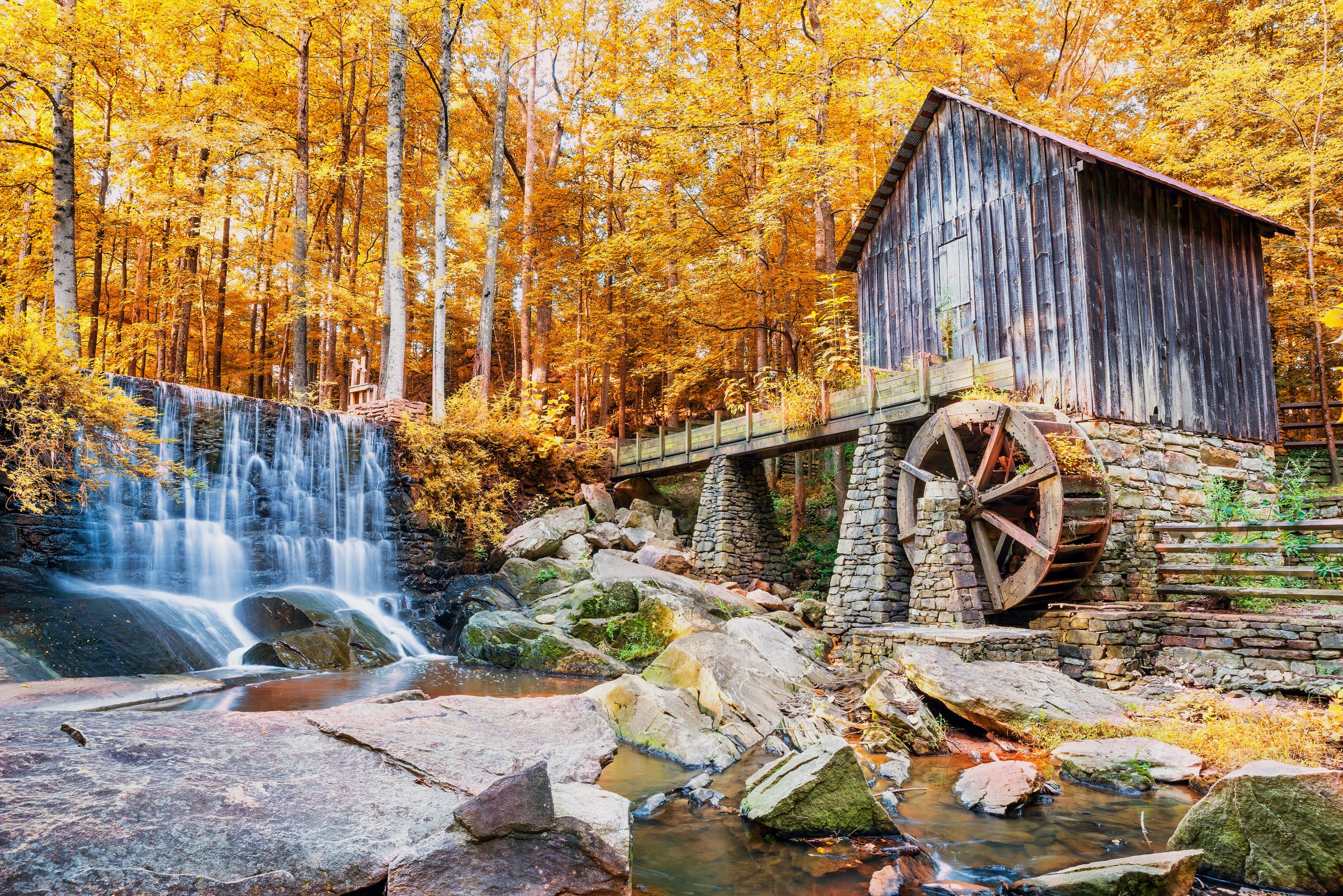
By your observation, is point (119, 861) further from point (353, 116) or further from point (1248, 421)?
point (353, 116)

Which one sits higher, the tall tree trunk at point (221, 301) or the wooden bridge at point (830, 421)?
the tall tree trunk at point (221, 301)

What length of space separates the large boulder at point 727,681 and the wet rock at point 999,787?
1769 mm

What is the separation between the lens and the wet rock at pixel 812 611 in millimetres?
12359

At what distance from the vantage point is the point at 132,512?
33.7ft

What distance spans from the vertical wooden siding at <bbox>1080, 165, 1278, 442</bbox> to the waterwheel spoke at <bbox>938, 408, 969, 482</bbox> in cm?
187

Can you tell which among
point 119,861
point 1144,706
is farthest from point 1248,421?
point 119,861

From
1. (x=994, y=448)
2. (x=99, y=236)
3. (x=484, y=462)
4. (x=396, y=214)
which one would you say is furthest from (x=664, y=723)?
(x=99, y=236)

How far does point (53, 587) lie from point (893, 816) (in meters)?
8.68

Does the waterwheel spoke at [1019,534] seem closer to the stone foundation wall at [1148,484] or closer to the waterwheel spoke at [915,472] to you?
the waterwheel spoke at [915,472]

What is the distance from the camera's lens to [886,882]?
3.61m

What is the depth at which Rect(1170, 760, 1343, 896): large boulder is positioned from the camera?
354 centimetres

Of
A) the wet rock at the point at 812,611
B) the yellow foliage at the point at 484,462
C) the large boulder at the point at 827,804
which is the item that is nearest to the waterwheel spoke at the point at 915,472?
the wet rock at the point at 812,611

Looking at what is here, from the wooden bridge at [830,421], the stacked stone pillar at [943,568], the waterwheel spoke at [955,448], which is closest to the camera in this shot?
the stacked stone pillar at [943,568]

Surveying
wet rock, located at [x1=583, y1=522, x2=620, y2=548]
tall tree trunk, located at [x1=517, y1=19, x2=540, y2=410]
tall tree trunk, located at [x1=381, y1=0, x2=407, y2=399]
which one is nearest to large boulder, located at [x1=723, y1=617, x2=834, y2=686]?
wet rock, located at [x1=583, y1=522, x2=620, y2=548]
